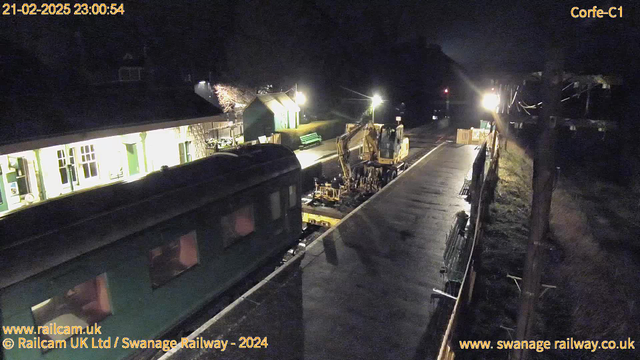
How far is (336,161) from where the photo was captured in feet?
78.7

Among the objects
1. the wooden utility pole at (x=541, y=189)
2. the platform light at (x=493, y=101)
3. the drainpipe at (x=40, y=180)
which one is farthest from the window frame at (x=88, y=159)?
the platform light at (x=493, y=101)

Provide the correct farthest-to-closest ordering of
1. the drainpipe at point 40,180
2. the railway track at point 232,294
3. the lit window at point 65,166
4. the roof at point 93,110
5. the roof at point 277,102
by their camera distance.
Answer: the roof at point 277,102 → the lit window at point 65,166 → the drainpipe at point 40,180 → the roof at point 93,110 → the railway track at point 232,294

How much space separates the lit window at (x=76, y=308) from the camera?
19.7ft

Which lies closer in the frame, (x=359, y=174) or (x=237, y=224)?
(x=237, y=224)

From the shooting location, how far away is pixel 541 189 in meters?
3.81

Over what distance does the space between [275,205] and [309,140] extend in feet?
63.5

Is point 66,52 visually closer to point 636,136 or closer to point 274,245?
point 274,245

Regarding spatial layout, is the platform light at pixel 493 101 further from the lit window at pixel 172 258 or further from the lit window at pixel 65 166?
the lit window at pixel 65 166

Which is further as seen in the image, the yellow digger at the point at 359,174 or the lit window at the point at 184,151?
the lit window at the point at 184,151

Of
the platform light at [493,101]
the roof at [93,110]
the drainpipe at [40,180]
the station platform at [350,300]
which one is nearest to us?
the station platform at [350,300]

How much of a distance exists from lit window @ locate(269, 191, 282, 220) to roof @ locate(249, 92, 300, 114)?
744 inches

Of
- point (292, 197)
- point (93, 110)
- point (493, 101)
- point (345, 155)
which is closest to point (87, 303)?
point (292, 197)

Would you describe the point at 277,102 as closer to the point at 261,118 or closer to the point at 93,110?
the point at 261,118

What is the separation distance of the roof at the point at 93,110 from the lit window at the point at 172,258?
7.04 metres
